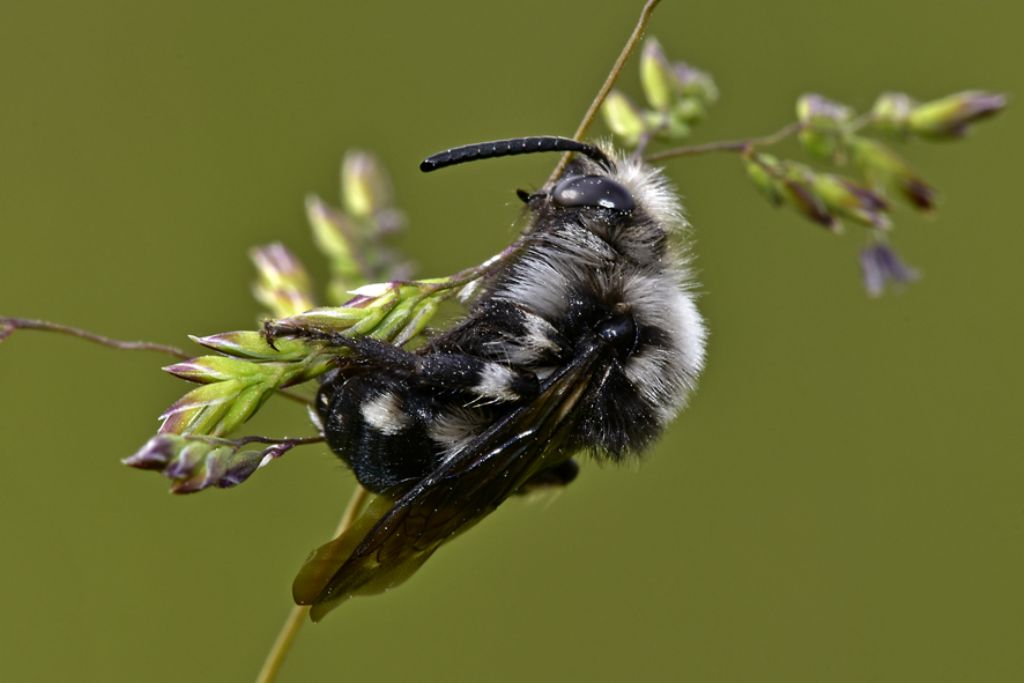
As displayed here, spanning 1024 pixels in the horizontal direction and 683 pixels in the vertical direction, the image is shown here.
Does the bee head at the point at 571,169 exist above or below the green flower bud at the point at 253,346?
above

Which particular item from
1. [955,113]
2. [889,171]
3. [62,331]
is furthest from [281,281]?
[955,113]

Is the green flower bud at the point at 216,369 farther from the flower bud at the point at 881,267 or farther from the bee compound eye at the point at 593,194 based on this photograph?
the flower bud at the point at 881,267

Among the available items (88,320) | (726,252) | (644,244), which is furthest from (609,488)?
(644,244)

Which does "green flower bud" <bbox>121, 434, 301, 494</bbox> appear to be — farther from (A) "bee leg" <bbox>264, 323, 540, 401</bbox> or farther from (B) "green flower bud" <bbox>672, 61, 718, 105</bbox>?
(B) "green flower bud" <bbox>672, 61, 718, 105</bbox>

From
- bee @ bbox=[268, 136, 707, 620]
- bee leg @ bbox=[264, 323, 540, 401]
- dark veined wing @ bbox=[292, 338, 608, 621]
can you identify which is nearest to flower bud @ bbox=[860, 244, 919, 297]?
bee @ bbox=[268, 136, 707, 620]

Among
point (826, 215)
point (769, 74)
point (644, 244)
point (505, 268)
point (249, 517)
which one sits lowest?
point (249, 517)

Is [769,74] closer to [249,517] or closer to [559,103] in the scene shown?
[559,103]

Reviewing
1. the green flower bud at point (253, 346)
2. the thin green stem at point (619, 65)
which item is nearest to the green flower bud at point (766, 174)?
the thin green stem at point (619, 65)
